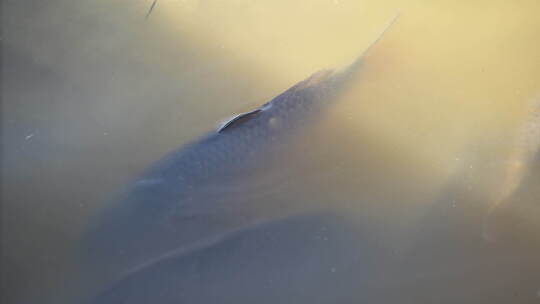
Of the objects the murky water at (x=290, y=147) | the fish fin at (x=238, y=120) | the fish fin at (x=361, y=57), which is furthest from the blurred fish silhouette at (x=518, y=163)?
the fish fin at (x=238, y=120)

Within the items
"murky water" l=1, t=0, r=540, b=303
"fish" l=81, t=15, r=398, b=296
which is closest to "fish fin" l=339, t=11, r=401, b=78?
"murky water" l=1, t=0, r=540, b=303

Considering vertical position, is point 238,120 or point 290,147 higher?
point 238,120

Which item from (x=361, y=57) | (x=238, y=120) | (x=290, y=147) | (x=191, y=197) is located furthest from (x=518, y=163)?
(x=191, y=197)

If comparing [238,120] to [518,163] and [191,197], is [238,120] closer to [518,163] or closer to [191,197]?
[191,197]

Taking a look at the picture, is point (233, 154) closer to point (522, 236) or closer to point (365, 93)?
point (365, 93)

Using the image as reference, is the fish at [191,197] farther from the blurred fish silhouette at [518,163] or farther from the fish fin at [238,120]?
the blurred fish silhouette at [518,163]

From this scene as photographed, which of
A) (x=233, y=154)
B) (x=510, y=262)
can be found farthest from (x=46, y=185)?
(x=510, y=262)
